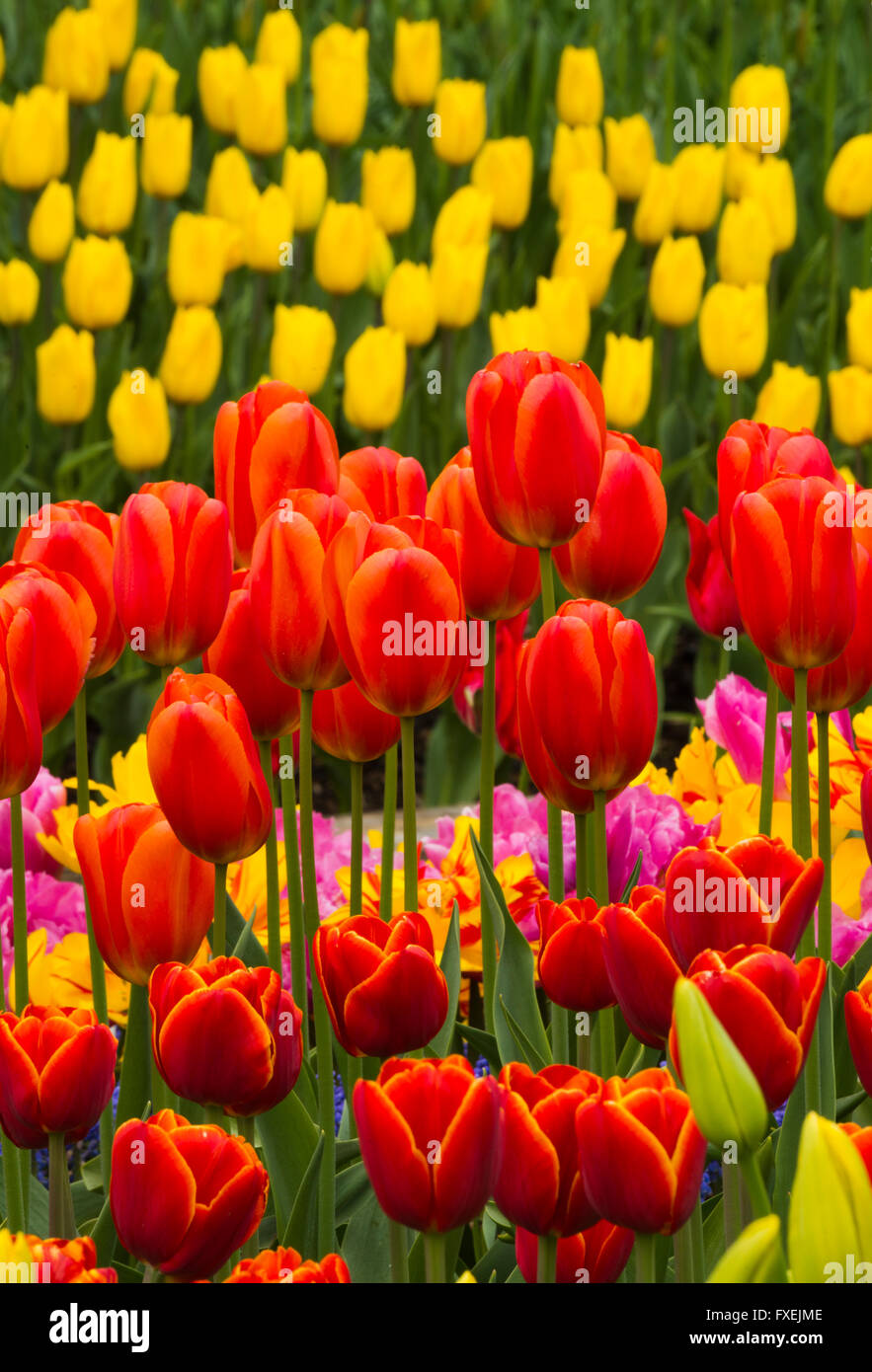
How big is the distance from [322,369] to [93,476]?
0.54 metres

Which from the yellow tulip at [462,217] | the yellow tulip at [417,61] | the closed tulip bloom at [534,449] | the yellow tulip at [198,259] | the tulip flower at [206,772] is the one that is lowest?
the tulip flower at [206,772]

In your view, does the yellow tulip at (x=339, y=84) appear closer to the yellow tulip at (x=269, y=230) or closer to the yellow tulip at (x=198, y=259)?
the yellow tulip at (x=269, y=230)

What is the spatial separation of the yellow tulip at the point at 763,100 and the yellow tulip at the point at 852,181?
190 millimetres

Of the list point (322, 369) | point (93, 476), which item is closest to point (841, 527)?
point (322, 369)

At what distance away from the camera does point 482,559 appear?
3.52 feet

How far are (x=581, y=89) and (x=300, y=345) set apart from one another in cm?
119

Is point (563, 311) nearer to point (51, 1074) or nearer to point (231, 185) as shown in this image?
point (231, 185)

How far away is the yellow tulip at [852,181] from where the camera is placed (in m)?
3.38

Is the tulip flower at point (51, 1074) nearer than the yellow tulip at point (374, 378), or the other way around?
the tulip flower at point (51, 1074)

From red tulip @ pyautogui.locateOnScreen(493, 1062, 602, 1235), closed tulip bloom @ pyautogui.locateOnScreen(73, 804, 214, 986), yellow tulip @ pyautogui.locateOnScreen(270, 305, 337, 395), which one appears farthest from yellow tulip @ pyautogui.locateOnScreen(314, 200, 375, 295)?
red tulip @ pyautogui.locateOnScreen(493, 1062, 602, 1235)

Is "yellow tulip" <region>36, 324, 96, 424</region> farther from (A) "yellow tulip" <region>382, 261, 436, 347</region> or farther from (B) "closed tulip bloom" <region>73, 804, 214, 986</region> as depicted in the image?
(B) "closed tulip bloom" <region>73, 804, 214, 986</region>

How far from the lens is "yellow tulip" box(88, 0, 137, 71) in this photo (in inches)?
153

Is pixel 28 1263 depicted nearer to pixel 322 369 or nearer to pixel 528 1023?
pixel 528 1023

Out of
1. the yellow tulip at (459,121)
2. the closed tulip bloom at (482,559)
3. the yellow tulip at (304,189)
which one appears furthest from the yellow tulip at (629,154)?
the closed tulip bloom at (482,559)
